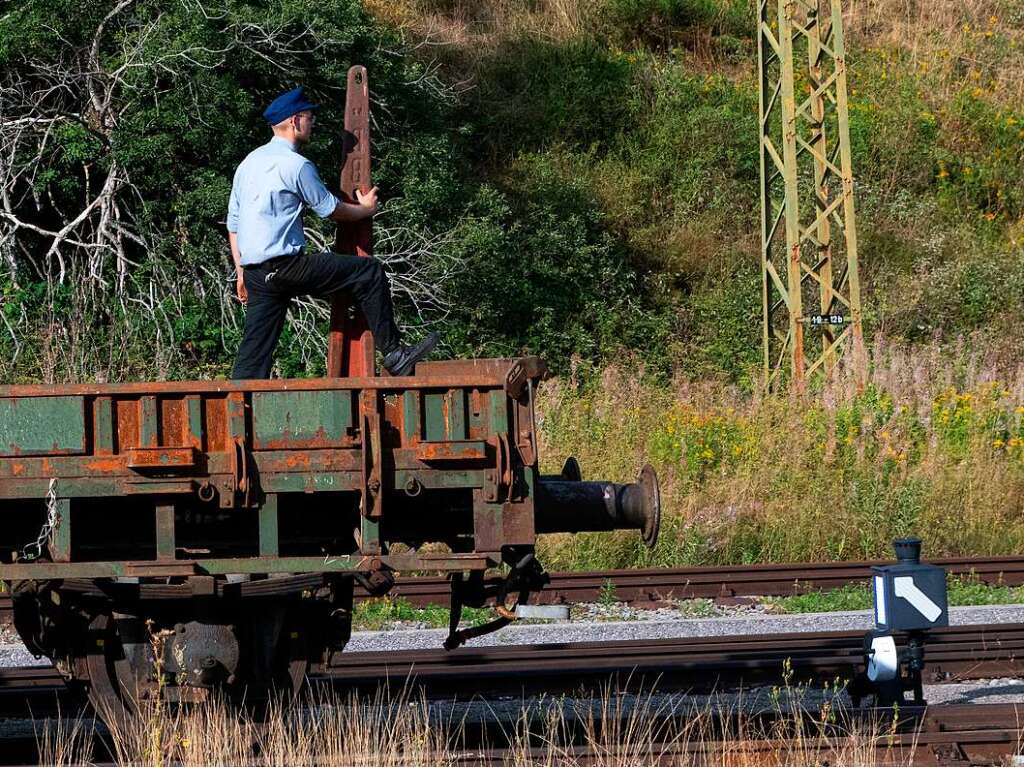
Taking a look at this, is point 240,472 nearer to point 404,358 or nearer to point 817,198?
point 404,358

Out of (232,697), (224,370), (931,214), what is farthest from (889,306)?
(232,697)

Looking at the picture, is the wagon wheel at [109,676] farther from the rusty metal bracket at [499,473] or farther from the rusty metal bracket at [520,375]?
the rusty metal bracket at [520,375]

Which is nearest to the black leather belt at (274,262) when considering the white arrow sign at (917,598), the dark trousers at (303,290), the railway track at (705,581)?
the dark trousers at (303,290)

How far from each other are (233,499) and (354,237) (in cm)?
178

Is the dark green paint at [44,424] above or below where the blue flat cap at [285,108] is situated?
below

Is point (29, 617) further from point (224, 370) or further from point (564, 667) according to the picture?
point (224, 370)

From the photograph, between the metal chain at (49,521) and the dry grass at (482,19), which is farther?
the dry grass at (482,19)

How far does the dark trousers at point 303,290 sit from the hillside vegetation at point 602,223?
574 cm

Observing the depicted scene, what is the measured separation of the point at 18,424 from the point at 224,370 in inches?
432

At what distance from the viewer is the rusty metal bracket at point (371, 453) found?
19.9 ft

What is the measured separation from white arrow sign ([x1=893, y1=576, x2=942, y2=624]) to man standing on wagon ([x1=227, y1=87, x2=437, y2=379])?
109 inches

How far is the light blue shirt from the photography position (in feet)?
22.5

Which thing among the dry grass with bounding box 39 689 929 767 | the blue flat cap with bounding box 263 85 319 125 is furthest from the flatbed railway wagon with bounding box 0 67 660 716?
the blue flat cap with bounding box 263 85 319 125

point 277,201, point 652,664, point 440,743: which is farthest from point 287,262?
point 652,664
